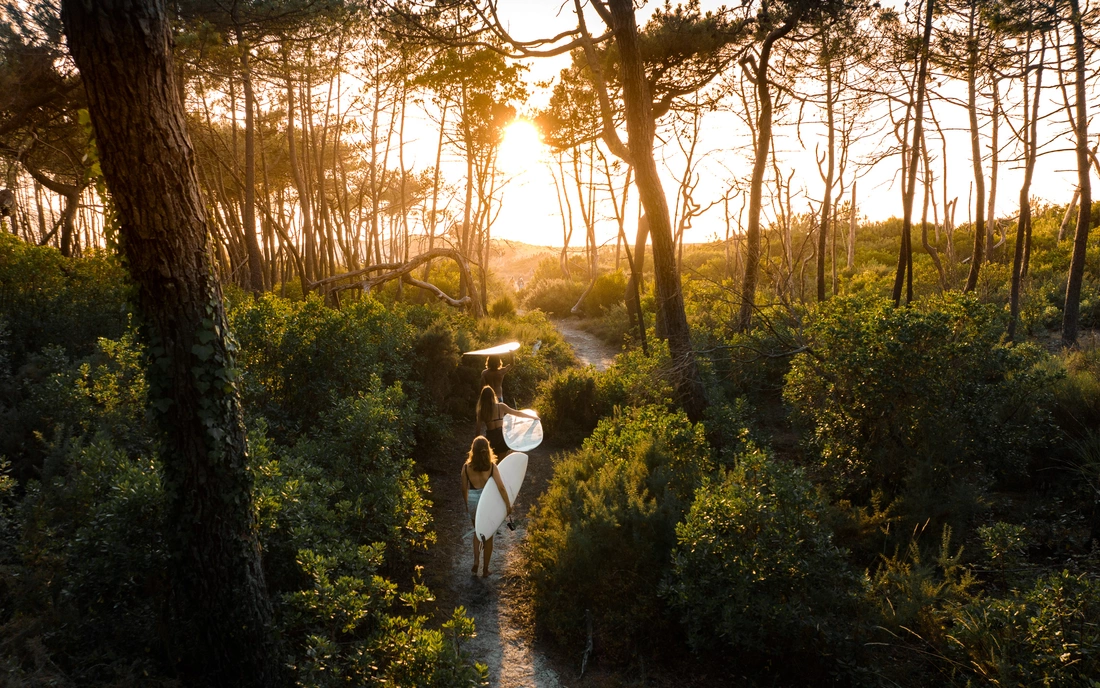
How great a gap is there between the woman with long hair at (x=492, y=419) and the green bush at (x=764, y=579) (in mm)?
3265

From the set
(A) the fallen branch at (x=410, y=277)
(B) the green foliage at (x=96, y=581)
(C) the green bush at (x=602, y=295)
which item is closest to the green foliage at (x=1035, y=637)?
(B) the green foliage at (x=96, y=581)

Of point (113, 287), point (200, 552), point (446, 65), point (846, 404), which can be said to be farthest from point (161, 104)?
point (446, 65)

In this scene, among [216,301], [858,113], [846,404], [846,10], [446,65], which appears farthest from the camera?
[446,65]

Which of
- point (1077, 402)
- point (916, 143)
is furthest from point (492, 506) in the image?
point (916, 143)

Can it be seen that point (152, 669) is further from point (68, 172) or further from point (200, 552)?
point (68, 172)

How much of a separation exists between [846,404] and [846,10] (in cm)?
931

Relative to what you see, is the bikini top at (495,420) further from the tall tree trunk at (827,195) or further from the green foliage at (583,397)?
the tall tree trunk at (827,195)

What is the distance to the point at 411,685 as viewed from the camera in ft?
12.4

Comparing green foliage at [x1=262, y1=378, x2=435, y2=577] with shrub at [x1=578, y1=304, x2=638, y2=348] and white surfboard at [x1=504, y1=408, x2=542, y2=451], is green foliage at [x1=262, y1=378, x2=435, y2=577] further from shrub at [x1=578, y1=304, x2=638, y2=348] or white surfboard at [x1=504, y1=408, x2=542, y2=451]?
shrub at [x1=578, y1=304, x2=638, y2=348]

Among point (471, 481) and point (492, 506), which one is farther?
point (471, 481)

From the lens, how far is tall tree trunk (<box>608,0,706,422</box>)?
880 centimetres

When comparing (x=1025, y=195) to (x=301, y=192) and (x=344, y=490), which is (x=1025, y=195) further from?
(x=301, y=192)

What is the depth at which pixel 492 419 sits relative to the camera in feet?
25.6

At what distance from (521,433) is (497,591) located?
2.96 m
